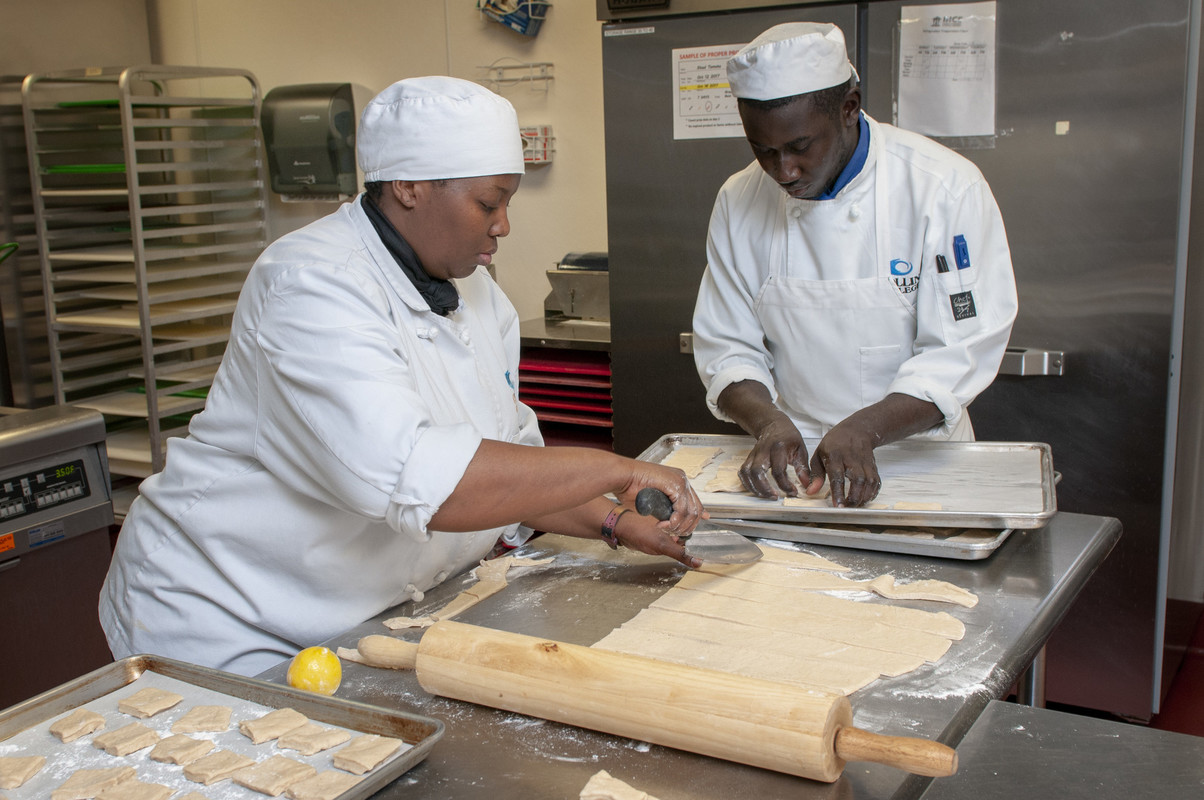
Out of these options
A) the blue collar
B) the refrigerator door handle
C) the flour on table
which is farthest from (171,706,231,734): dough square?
the refrigerator door handle

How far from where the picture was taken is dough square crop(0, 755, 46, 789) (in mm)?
1097

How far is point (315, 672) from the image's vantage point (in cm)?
132

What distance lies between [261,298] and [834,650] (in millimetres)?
925

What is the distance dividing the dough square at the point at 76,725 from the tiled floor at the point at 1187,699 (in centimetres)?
263

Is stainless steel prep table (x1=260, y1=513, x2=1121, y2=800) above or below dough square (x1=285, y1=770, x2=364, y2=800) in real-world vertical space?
below

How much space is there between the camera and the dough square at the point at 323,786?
3.41ft

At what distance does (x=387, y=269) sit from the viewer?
156 centimetres

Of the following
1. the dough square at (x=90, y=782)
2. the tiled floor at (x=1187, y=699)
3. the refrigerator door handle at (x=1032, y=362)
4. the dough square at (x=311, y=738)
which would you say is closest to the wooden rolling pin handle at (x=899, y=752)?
the dough square at (x=311, y=738)

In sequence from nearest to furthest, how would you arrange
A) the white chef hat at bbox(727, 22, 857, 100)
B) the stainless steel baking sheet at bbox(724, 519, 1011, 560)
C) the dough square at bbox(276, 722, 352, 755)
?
the dough square at bbox(276, 722, 352, 755) → the stainless steel baking sheet at bbox(724, 519, 1011, 560) → the white chef hat at bbox(727, 22, 857, 100)

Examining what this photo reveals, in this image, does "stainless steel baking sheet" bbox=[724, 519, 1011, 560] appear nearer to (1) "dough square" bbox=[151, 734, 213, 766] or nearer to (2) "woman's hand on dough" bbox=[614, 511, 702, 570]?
(2) "woman's hand on dough" bbox=[614, 511, 702, 570]

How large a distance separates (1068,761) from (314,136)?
3.94 meters

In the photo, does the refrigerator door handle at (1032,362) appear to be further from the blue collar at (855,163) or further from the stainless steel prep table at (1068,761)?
the stainless steel prep table at (1068,761)

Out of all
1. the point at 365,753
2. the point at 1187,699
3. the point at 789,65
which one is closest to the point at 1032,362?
the point at 1187,699

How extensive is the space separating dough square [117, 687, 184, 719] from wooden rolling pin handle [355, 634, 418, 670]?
0.77 feet
